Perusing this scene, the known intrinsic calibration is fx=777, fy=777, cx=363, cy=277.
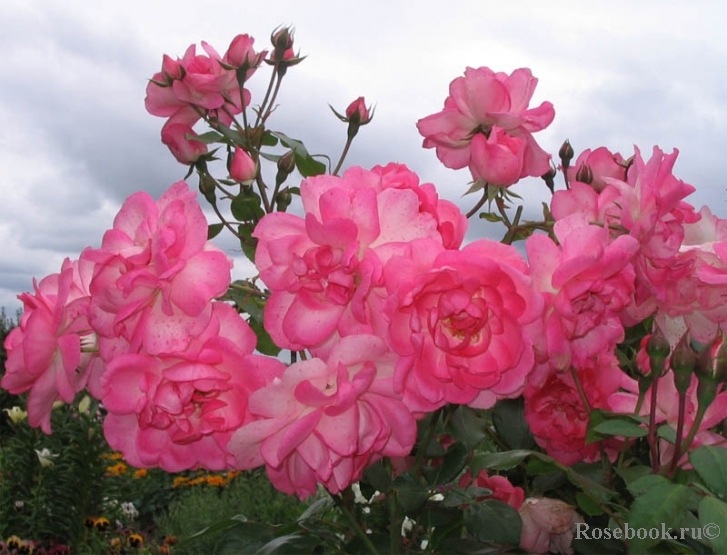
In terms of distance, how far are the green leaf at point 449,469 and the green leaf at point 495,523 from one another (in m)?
0.06

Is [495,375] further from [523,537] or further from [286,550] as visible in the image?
[523,537]

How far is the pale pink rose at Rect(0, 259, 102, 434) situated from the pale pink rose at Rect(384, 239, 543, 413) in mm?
343

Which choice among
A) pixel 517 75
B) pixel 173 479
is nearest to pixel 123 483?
pixel 173 479

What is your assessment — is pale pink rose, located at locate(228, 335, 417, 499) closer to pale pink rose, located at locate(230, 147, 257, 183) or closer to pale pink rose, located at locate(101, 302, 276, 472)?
pale pink rose, located at locate(101, 302, 276, 472)

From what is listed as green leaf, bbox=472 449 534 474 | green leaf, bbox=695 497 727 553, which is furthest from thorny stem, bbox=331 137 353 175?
green leaf, bbox=695 497 727 553

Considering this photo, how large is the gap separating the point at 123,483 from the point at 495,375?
377cm

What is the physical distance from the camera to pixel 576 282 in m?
0.77

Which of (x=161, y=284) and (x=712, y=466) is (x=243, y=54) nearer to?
(x=161, y=284)

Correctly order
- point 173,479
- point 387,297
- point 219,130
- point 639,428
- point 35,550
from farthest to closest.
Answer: point 173,479
point 35,550
point 219,130
point 639,428
point 387,297

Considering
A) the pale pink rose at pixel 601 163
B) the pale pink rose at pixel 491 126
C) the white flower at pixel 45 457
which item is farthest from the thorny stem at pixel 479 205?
the white flower at pixel 45 457

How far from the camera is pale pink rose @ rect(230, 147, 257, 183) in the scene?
1.14 meters

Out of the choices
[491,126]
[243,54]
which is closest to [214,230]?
[243,54]

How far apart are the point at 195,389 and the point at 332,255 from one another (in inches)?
7.0

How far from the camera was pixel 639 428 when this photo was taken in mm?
856
